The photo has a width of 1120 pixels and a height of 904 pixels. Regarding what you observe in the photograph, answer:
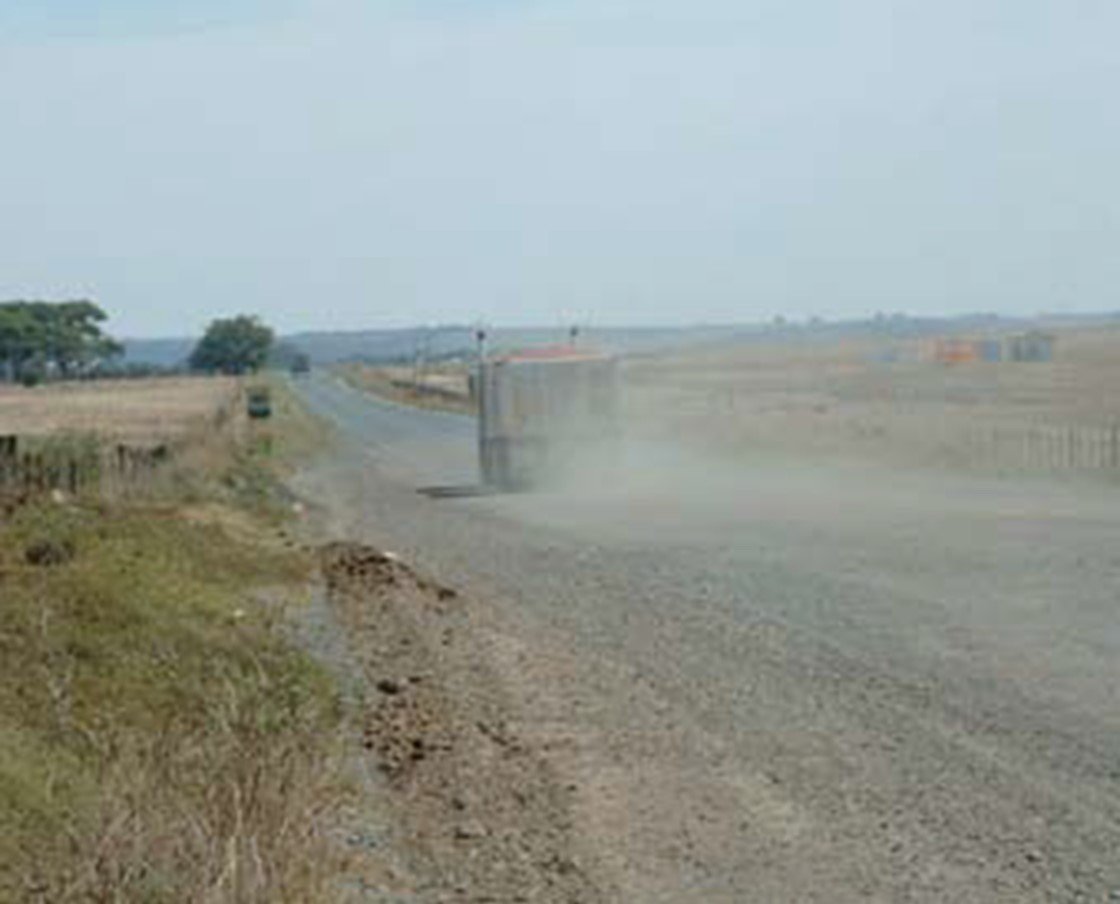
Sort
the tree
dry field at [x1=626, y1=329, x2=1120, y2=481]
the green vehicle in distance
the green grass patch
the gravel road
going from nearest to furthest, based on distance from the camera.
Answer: the green grass patch < the gravel road < dry field at [x1=626, y1=329, x2=1120, y2=481] < the green vehicle in distance < the tree

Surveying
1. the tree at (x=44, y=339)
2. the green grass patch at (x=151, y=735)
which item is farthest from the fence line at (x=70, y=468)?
the tree at (x=44, y=339)

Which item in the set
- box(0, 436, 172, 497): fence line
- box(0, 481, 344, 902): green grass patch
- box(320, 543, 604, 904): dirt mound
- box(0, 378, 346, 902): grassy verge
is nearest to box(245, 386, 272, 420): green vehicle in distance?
box(0, 436, 172, 497): fence line

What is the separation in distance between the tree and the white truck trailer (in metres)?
136

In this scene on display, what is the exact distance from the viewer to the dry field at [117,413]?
59.5 meters

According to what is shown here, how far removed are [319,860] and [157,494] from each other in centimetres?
2591

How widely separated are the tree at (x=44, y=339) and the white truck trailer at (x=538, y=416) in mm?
136076

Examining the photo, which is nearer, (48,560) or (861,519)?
(48,560)

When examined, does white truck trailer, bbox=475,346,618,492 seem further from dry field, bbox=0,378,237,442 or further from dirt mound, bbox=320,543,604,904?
dirt mound, bbox=320,543,604,904

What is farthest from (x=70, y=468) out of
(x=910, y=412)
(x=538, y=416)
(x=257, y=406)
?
(x=257, y=406)

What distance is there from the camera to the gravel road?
431 inches

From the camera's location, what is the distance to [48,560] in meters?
20.7

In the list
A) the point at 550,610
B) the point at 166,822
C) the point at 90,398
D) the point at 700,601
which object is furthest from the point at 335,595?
the point at 90,398

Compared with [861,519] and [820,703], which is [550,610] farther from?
[861,519]

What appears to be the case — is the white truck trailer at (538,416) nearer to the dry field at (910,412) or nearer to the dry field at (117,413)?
the dry field at (910,412)
